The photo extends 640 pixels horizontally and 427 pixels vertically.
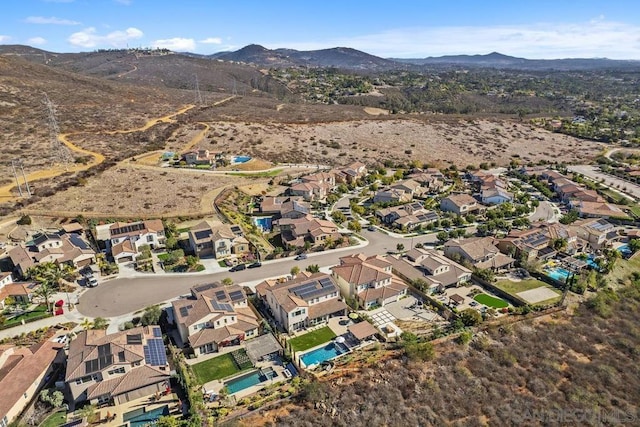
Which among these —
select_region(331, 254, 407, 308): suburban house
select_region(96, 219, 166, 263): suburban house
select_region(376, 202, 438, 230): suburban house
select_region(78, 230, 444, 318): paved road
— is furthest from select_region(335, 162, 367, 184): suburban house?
select_region(96, 219, 166, 263): suburban house

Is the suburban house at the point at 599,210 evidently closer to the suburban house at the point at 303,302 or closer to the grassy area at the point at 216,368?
the suburban house at the point at 303,302

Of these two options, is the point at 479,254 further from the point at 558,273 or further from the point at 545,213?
the point at 545,213

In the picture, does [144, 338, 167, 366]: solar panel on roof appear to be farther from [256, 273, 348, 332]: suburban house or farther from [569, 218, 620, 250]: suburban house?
[569, 218, 620, 250]: suburban house

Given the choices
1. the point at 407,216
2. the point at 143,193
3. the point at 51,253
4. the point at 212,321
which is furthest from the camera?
the point at 143,193

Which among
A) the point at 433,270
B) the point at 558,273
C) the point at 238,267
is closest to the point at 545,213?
the point at 558,273

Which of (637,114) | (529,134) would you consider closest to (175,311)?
(529,134)

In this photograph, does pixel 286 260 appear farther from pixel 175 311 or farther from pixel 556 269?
pixel 556 269
